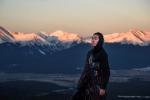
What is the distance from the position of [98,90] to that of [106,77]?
0.13 metres

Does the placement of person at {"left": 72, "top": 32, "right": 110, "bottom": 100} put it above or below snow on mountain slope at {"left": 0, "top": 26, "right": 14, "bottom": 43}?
below

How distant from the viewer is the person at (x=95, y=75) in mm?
4133

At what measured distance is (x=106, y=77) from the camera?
414 centimetres

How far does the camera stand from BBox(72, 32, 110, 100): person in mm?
4133

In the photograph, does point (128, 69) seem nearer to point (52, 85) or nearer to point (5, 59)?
point (5, 59)

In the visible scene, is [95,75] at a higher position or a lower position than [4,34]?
lower

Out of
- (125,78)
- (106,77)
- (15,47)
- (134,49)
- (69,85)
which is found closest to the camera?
(106,77)

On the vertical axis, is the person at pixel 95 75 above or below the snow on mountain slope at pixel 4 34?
below

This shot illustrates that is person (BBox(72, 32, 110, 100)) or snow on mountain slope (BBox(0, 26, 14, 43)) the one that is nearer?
person (BBox(72, 32, 110, 100))

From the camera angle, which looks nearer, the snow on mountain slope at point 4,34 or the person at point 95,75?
the person at point 95,75

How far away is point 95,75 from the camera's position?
13.8ft

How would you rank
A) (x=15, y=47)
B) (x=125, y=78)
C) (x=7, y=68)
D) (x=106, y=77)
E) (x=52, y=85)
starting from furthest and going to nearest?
1. (x=15, y=47)
2. (x=7, y=68)
3. (x=125, y=78)
4. (x=52, y=85)
5. (x=106, y=77)

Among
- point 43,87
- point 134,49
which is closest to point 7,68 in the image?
point 43,87

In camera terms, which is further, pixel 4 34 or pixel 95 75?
pixel 4 34
